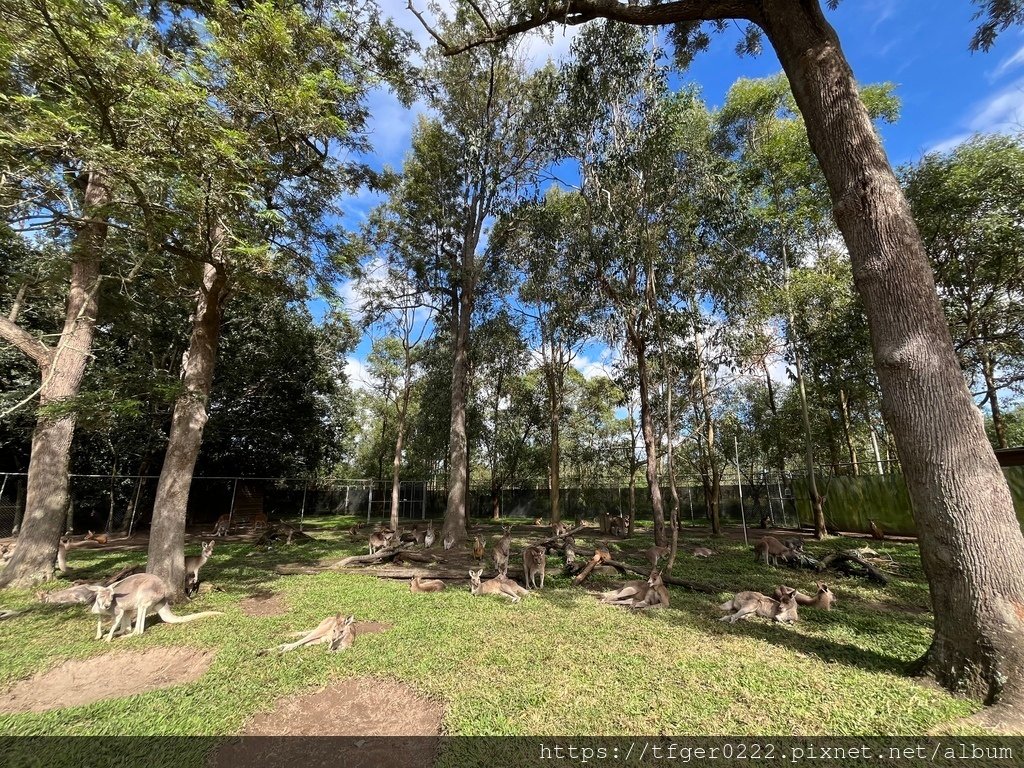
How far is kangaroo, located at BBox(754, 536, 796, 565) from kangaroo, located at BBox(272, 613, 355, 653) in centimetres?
875

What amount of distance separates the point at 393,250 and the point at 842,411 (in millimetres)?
19837

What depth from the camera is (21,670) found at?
13.9ft

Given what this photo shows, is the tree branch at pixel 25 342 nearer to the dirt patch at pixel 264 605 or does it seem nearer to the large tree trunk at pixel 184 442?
the large tree trunk at pixel 184 442

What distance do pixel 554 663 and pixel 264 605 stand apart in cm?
477

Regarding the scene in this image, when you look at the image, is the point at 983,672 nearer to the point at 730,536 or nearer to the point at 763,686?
the point at 763,686

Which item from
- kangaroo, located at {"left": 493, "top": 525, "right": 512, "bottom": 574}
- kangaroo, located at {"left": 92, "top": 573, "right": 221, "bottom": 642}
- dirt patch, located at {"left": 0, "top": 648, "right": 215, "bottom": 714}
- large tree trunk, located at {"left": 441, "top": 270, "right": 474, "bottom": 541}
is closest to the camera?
dirt patch, located at {"left": 0, "top": 648, "right": 215, "bottom": 714}

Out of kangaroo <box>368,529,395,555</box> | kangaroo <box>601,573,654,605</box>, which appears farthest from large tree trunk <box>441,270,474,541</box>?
kangaroo <box>601,573,654,605</box>

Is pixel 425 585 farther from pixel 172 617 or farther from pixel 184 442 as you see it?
pixel 184 442

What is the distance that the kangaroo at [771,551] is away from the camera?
9352mm

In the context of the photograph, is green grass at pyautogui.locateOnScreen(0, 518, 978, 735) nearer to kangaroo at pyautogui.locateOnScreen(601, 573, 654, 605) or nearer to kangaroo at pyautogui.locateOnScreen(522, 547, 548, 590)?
kangaroo at pyautogui.locateOnScreen(601, 573, 654, 605)

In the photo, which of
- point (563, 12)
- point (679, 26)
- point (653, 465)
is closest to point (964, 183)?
point (679, 26)

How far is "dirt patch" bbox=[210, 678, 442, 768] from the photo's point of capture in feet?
9.50

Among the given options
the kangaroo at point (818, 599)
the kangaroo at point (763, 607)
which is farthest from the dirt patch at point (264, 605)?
the kangaroo at point (818, 599)

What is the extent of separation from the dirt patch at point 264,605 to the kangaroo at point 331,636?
64.7 inches
